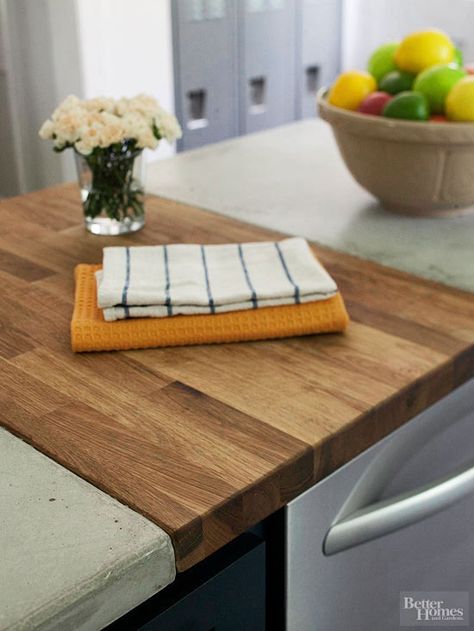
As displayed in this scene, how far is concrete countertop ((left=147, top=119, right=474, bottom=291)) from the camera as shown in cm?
118

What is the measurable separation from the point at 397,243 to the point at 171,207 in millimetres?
348

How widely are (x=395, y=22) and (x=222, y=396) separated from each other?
9.65ft

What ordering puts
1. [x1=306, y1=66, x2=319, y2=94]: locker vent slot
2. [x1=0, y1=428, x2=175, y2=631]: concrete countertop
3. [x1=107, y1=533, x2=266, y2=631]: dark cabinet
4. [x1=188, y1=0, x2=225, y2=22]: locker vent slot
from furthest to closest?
[x1=306, y1=66, x2=319, y2=94]: locker vent slot, [x1=188, y1=0, x2=225, y2=22]: locker vent slot, [x1=107, y1=533, x2=266, y2=631]: dark cabinet, [x1=0, y1=428, x2=175, y2=631]: concrete countertop

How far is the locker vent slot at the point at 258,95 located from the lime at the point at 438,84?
2.18 m

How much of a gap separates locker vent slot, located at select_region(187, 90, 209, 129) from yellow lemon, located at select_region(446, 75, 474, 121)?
2083 millimetres

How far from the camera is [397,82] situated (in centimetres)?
124

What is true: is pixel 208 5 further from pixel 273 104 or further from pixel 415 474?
pixel 415 474

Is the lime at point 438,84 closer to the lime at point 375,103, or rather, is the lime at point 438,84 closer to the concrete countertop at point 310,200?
the lime at point 375,103

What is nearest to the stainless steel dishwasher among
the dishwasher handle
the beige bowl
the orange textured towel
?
the dishwasher handle

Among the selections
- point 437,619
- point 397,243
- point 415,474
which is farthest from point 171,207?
point 437,619

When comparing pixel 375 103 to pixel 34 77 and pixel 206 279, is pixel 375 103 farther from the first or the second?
pixel 34 77

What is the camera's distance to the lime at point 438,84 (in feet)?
3.85

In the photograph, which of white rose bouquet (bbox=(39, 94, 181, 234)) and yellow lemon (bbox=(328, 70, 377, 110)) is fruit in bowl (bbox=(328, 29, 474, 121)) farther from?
white rose bouquet (bbox=(39, 94, 181, 234))

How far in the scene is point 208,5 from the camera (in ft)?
9.98
